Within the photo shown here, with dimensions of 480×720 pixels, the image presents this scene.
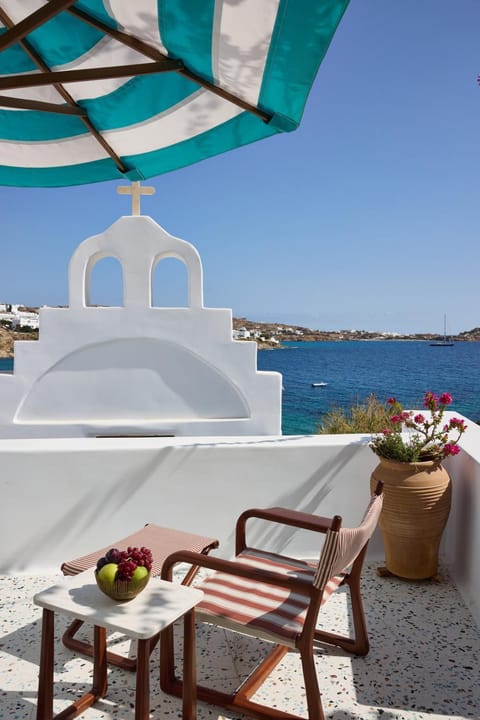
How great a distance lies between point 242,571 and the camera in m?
2.45

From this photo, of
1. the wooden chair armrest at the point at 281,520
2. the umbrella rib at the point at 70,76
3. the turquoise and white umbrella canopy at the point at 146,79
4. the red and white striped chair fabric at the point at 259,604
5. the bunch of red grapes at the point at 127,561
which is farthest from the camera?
the wooden chair armrest at the point at 281,520

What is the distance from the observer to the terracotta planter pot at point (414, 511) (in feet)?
12.2

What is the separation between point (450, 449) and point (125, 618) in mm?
2455

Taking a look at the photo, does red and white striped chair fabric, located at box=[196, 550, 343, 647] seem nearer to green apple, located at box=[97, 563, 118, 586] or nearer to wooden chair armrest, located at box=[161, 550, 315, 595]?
wooden chair armrest, located at box=[161, 550, 315, 595]

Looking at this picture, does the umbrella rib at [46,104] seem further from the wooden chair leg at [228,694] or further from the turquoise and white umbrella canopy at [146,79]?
the wooden chair leg at [228,694]

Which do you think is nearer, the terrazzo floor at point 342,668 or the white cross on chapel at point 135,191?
the terrazzo floor at point 342,668

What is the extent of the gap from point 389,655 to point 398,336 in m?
110

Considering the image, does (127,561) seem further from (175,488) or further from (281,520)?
(175,488)

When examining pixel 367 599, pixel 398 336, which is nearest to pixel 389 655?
pixel 367 599

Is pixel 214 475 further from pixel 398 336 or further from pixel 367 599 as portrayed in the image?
pixel 398 336

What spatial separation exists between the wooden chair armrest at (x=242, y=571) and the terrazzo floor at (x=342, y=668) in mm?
675

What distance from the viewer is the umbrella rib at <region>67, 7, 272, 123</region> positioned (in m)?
2.92

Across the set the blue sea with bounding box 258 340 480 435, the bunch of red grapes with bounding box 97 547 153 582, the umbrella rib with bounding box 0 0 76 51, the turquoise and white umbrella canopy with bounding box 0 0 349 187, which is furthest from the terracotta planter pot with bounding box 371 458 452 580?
the blue sea with bounding box 258 340 480 435

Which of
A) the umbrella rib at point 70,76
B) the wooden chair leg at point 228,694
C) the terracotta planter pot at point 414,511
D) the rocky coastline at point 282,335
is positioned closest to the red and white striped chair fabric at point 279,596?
the wooden chair leg at point 228,694
